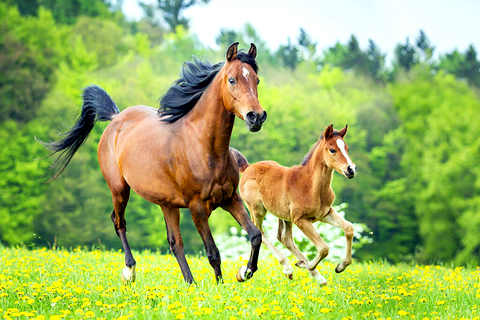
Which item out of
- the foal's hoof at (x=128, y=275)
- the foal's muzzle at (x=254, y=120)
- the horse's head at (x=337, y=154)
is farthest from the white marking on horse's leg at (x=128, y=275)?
the horse's head at (x=337, y=154)

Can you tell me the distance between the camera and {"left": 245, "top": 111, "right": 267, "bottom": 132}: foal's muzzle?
175 inches

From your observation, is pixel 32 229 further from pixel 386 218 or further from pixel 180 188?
pixel 180 188

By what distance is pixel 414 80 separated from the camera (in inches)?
1244

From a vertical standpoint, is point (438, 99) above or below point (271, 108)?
above

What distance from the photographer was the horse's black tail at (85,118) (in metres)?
7.20

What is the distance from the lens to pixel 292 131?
29047 mm

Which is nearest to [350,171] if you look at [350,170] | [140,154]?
[350,170]

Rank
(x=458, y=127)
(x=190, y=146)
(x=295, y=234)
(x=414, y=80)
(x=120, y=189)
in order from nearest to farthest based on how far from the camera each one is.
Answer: (x=190, y=146), (x=120, y=189), (x=295, y=234), (x=458, y=127), (x=414, y=80)

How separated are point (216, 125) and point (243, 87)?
595 millimetres

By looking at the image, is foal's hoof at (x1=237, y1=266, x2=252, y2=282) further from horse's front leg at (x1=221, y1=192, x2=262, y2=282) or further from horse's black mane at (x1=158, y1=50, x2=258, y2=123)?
horse's black mane at (x1=158, y1=50, x2=258, y2=123)

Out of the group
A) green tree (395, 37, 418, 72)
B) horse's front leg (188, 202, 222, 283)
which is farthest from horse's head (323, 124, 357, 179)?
green tree (395, 37, 418, 72)

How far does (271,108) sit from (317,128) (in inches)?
116

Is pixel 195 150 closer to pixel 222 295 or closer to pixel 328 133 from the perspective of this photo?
pixel 222 295

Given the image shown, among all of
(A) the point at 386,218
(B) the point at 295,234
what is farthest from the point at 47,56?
(B) the point at 295,234
